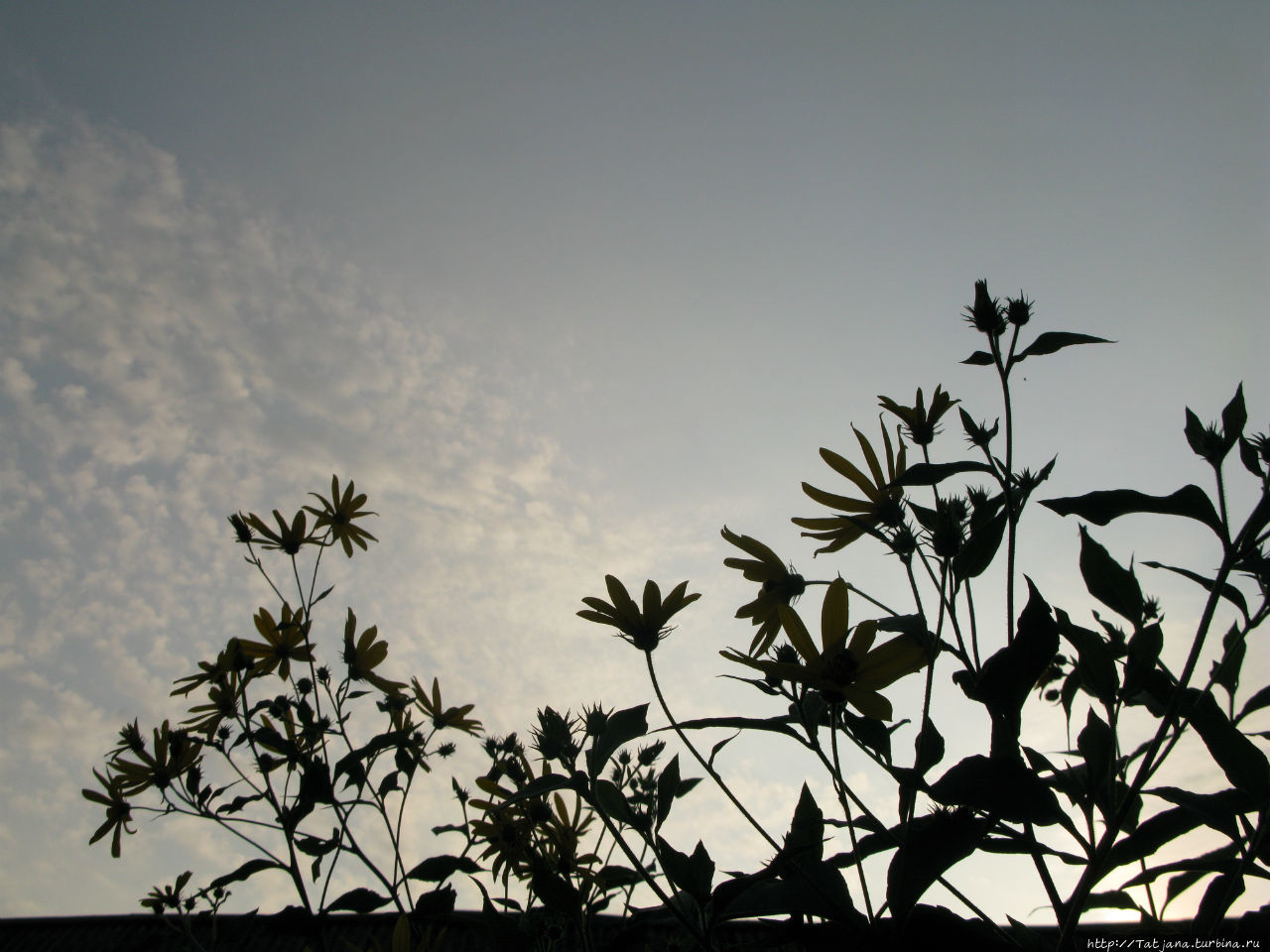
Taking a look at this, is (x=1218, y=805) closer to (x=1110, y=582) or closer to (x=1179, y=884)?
(x=1110, y=582)

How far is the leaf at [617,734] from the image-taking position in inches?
47.0

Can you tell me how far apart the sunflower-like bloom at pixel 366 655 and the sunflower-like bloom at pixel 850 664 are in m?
1.92

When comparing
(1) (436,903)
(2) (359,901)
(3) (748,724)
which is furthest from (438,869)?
(3) (748,724)

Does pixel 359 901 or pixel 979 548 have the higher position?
pixel 979 548

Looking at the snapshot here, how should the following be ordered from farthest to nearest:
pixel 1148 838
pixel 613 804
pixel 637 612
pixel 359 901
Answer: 1. pixel 359 901
2. pixel 637 612
3. pixel 613 804
4. pixel 1148 838

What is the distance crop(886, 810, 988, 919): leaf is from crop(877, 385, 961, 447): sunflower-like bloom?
94 cm

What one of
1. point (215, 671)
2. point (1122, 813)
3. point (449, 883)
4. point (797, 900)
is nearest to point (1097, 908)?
point (1122, 813)

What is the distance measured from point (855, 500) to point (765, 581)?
11.8 inches

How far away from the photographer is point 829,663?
1133mm

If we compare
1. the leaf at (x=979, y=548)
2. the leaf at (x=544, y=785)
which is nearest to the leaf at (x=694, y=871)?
the leaf at (x=544, y=785)

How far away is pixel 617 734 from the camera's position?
1204mm

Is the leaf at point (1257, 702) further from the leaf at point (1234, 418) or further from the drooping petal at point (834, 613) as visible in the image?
the drooping petal at point (834, 613)

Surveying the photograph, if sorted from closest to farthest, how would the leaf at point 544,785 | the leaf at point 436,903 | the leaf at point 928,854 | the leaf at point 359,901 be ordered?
the leaf at point 928,854 < the leaf at point 544,785 < the leaf at point 436,903 < the leaf at point 359,901

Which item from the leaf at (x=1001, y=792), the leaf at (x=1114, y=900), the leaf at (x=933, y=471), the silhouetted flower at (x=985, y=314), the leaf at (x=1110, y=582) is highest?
the silhouetted flower at (x=985, y=314)
